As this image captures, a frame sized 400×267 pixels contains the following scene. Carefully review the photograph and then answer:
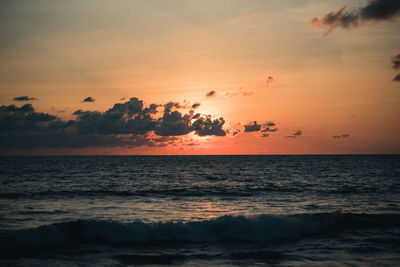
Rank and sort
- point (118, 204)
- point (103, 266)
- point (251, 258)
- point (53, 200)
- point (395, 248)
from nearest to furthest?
point (103, 266), point (251, 258), point (395, 248), point (118, 204), point (53, 200)

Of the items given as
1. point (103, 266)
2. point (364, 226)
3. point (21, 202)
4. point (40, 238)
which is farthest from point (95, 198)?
point (364, 226)

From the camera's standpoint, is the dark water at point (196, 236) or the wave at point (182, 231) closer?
the dark water at point (196, 236)

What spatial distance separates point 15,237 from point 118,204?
11704 millimetres

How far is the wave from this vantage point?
1514 cm

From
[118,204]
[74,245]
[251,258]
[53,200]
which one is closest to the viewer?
[251,258]

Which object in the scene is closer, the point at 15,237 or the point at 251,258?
the point at 251,258

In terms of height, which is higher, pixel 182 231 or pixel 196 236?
pixel 182 231

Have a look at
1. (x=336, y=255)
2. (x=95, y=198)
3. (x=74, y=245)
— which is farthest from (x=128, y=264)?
(x=95, y=198)

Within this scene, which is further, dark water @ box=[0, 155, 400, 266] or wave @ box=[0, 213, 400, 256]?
wave @ box=[0, 213, 400, 256]

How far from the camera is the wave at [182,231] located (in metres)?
15.1

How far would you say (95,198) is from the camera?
30.2 meters

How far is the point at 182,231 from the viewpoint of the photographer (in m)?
16.8

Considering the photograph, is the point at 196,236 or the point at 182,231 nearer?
the point at 196,236

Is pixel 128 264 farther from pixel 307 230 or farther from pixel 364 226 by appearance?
pixel 364 226
